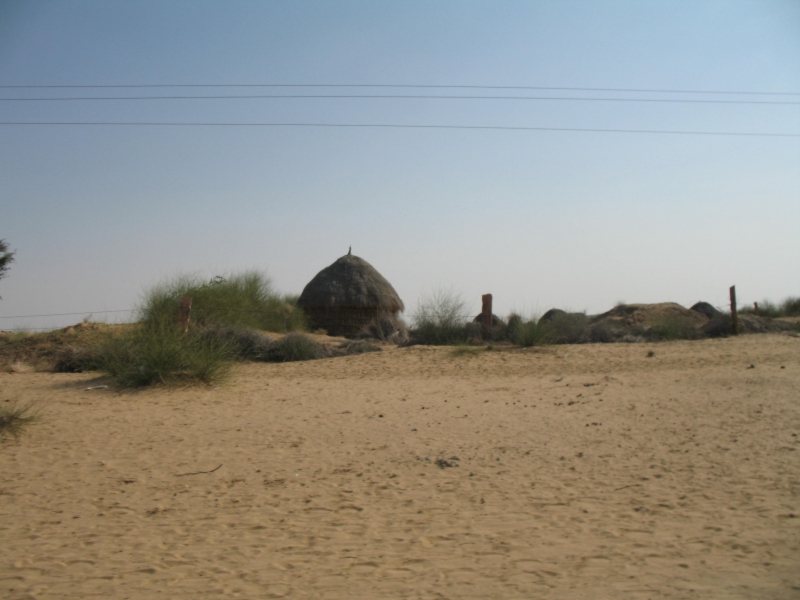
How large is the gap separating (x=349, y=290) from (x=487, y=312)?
6004mm

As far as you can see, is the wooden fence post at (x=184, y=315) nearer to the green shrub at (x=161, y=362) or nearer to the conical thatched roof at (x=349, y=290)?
the green shrub at (x=161, y=362)

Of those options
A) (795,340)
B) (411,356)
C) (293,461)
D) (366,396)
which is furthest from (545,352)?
(293,461)

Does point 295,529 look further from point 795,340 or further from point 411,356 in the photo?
point 795,340

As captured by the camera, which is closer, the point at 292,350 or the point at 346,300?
the point at 292,350

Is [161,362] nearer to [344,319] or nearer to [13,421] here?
[13,421]

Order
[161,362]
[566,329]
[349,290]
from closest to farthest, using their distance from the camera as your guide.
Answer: [161,362]
[566,329]
[349,290]

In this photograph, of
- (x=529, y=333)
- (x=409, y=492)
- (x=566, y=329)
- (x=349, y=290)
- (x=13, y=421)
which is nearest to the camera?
(x=409, y=492)

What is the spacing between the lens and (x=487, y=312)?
1548cm

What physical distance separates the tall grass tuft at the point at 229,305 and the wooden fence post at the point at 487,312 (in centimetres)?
566

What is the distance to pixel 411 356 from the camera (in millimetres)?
13500

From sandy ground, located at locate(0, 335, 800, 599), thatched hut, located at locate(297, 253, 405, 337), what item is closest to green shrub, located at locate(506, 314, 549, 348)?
sandy ground, located at locate(0, 335, 800, 599)

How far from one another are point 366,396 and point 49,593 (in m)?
6.25

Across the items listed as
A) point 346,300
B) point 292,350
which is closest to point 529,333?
point 292,350

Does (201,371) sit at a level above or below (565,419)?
above
